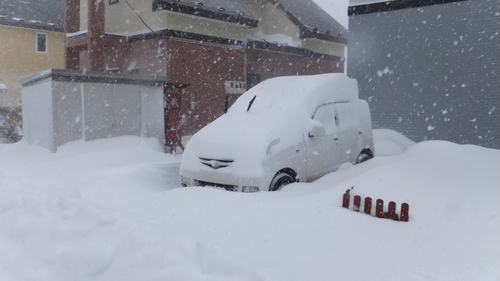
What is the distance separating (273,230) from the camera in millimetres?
4629

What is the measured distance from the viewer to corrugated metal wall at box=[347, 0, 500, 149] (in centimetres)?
982

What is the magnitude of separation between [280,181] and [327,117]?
1713mm

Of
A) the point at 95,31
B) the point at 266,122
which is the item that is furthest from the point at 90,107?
the point at 266,122

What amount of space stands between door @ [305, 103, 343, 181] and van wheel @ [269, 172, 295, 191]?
1.37 feet

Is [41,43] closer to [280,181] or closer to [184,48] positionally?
[184,48]

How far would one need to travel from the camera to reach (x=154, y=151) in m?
11.8

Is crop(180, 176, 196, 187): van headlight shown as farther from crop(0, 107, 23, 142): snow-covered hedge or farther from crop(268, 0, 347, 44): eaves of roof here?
crop(268, 0, 347, 44): eaves of roof

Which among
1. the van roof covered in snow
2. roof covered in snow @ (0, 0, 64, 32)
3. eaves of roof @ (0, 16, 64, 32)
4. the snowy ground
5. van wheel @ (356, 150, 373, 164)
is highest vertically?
roof covered in snow @ (0, 0, 64, 32)

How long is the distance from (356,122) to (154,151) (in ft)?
20.2

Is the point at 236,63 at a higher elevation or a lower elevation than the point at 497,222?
higher

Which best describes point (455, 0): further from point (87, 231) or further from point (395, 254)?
point (87, 231)

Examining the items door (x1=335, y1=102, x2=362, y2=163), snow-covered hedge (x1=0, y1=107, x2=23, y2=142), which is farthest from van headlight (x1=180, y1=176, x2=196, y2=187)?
snow-covered hedge (x1=0, y1=107, x2=23, y2=142)

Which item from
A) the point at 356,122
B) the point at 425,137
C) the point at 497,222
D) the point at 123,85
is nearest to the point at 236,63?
the point at 123,85

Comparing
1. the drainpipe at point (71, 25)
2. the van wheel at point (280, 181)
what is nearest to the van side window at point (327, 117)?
the van wheel at point (280, 181)
